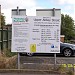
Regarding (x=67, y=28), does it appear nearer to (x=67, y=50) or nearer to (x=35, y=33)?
(x=67, y=50)

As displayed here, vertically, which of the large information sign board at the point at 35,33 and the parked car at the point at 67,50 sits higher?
the large information sign board at the point at 35,33

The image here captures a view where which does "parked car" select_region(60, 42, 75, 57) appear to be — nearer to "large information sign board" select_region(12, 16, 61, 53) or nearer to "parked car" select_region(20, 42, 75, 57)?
"parked car" select_region(20, 42, 75, 57)

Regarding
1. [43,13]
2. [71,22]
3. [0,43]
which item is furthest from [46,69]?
[71,22]

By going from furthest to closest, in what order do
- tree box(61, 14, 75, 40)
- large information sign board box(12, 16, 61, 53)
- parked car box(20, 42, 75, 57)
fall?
tree box(61, 14, 75, 40)
parked car box(20, 42, 75, 57)
large information sign board box(12, 16, 61, 53)

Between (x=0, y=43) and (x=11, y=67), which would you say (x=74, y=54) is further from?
(x=11, y=67)

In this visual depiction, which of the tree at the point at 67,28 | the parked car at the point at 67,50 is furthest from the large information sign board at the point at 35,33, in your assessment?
the tree at the point at 67,28

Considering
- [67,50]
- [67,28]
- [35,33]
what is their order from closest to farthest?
[35,33] < [67,50] < [67,28]

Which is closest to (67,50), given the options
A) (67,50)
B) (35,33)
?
(67,50)

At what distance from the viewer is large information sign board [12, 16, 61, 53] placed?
11570 mm

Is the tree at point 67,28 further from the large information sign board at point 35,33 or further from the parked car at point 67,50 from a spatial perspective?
the large information sign board at point 35,33

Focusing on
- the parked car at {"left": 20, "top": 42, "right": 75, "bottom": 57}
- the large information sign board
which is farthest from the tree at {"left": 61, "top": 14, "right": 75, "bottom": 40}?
the large information sign board

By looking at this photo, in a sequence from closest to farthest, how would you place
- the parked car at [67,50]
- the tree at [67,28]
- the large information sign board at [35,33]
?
the large information sign board at [35,33]
the parked car at [67,50]
the tree at [67,28]

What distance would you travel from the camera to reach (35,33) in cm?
1163

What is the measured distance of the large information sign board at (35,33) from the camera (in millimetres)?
11570
